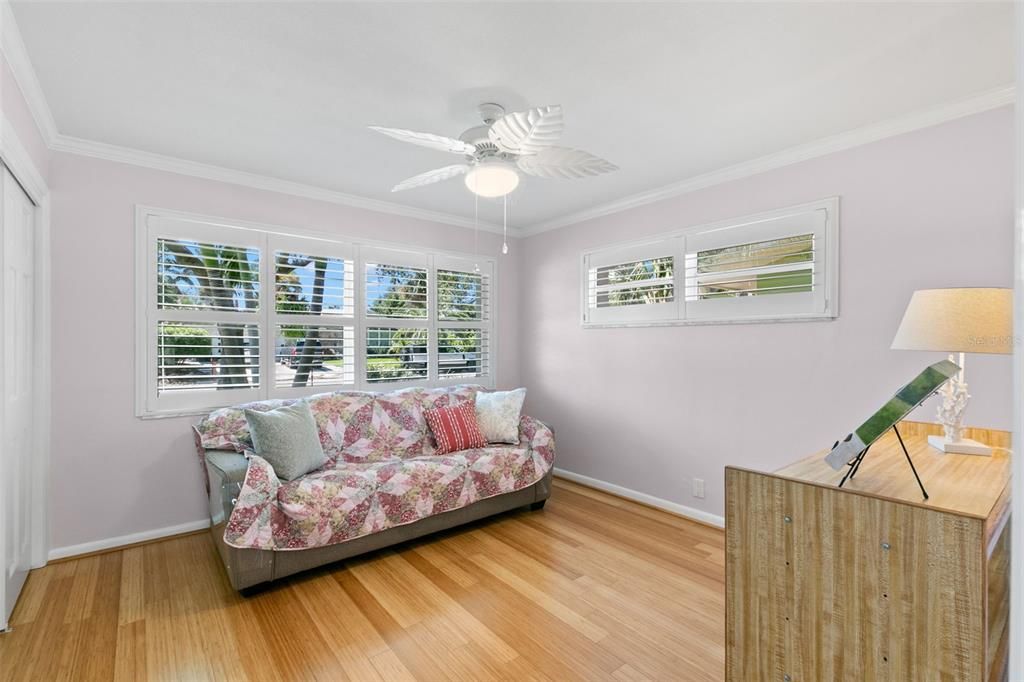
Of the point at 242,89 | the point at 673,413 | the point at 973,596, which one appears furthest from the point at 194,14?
the point at 673,413

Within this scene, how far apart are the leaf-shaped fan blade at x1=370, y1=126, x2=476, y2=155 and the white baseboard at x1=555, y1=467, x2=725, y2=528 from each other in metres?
2.90

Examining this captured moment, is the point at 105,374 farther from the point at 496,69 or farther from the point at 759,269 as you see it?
the point at 759,269

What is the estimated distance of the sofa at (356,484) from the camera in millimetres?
2383

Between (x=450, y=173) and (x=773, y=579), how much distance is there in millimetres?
2177

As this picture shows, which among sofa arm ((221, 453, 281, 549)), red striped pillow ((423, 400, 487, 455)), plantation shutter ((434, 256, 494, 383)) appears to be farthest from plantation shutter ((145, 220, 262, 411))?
plantation shutter ((434, 256, 494, 383))

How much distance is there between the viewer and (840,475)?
1522 mm

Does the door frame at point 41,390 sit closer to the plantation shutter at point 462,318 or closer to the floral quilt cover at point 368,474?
the floral quilt cover at point 368,474

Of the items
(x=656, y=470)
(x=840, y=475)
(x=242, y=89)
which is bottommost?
(x=656, y=470)

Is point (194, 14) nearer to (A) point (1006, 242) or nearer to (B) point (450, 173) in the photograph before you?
(B) point (450, 173)

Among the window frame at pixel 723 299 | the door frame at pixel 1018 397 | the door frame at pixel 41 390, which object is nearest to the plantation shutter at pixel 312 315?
the door frame at pixel 41 390

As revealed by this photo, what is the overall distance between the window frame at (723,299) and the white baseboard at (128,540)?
3321 millimetres

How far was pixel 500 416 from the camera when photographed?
3707mm

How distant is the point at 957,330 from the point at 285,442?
10.6 ft

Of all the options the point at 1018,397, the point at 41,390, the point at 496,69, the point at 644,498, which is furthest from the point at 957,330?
the point at 41,390
